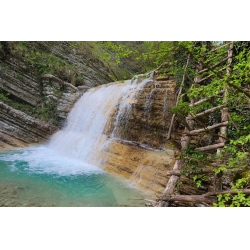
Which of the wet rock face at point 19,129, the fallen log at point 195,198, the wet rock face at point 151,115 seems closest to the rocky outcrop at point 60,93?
the wet rock face at point 19,129

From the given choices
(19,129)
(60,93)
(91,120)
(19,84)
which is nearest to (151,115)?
(91,120)

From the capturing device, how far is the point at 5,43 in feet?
34.6

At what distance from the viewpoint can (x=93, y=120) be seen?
9438 millimetres

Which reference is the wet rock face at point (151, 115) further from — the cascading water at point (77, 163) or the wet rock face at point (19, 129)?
the wet rock face at point (19, 129)

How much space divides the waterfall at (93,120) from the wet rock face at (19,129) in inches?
34.3

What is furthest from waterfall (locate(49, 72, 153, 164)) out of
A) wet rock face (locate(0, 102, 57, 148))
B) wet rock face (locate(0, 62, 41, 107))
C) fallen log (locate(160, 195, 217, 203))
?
fallen log (locate(160, 195, 217, 203))

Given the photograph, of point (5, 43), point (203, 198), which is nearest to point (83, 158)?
point (203, 198)

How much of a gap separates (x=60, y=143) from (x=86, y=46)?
1041 centimetres

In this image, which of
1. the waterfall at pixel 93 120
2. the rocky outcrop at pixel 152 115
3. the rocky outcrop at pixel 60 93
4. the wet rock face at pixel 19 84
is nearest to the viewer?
the rocky outcrop at pixel 152 115

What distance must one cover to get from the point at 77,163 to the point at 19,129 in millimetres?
5123

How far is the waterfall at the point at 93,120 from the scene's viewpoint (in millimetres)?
7953

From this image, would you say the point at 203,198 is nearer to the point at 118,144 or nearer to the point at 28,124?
the point at 118,144

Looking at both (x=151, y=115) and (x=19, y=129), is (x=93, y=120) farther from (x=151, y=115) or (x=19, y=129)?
(x=19, y=129)

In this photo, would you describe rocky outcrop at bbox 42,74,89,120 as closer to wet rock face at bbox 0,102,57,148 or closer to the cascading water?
the cascading water
